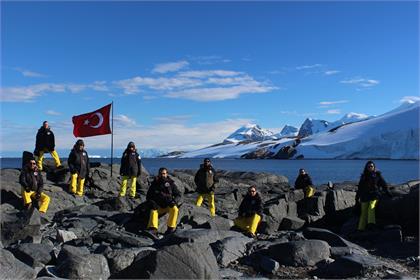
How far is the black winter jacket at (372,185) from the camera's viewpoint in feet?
53.2

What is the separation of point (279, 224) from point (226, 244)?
6.83 metres

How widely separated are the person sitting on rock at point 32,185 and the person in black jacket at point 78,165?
2748 mm

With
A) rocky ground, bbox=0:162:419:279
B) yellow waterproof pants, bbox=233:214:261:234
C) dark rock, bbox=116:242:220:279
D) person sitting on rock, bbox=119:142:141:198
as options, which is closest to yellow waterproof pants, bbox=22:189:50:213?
rocky ground, bbox=0:162:419:279

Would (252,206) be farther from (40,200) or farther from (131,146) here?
(40,200)

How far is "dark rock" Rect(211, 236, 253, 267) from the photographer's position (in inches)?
473

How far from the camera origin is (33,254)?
11.1 meters

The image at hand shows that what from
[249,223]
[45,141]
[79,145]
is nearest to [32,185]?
[79,145]

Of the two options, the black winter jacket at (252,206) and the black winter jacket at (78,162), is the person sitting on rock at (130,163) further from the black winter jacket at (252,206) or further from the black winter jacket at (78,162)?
the black winter jacket at (252,206)

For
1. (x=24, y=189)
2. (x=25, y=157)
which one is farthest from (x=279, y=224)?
(x=25, y=157)

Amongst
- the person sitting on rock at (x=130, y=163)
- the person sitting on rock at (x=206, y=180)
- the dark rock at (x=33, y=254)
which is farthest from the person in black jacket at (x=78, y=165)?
the dark rock at (x=33, y=254)

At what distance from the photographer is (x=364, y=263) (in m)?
11.2

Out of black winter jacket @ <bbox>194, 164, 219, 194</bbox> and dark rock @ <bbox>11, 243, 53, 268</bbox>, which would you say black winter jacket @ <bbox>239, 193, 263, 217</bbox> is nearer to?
black winter jacket @ <bbox>194, 164, 219, 194</bbox>

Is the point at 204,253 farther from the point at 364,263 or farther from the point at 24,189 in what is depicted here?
the point at 24,189

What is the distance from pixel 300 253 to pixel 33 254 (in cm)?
660
